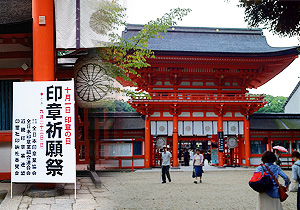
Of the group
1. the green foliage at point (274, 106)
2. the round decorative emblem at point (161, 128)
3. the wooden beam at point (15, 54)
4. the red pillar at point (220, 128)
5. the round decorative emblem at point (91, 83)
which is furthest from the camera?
the green foliage at point (274, 106)

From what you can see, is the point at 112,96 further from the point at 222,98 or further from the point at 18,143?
the point at 222,98

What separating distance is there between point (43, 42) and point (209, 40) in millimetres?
14714

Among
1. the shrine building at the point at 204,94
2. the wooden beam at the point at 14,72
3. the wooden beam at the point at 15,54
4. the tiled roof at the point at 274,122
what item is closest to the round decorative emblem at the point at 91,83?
the wooden beam at the point at 14,72

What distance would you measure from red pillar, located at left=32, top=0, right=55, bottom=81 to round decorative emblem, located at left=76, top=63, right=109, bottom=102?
0.51m

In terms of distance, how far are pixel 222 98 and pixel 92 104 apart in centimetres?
1191

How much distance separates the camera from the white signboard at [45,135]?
556cm

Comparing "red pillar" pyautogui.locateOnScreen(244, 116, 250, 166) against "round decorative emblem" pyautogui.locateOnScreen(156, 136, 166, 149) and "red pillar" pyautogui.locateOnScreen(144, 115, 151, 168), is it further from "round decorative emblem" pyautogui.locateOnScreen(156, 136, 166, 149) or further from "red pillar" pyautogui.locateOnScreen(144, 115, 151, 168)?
"red pillar" pyautogui.locateOnScreen(144, 115, 151, 168)

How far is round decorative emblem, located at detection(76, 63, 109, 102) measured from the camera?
6.27m

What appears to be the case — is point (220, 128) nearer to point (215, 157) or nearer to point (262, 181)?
point (215, 157)

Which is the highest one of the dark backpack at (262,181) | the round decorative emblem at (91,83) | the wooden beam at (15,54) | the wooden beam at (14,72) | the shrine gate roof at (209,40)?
the shrine gate roof at (209,40)

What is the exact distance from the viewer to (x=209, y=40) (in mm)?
19875

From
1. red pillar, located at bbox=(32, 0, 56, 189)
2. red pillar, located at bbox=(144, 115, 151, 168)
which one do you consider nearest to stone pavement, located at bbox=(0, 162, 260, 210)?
red pillar, located at bbox=(32, 0, 56, 189)

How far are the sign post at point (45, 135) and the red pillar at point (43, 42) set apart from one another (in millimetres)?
665

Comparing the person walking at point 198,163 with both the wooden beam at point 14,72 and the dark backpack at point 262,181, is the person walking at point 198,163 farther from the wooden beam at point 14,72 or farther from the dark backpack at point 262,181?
the dark backpack at point 262,181
